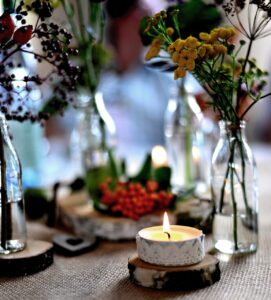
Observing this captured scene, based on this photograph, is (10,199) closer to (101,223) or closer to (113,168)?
(101,223)

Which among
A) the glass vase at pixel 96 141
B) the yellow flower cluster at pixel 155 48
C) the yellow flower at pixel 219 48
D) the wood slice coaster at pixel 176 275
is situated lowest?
the wood slice coaster at pixel 176 275

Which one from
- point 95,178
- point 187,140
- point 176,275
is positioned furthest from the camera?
point 187,140

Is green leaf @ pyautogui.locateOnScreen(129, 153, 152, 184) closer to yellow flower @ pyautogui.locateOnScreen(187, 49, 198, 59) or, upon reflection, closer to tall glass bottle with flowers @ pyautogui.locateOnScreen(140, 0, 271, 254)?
tall glass bottle with flowers @ pyautogui.locateOnScreen(140, 0, 271, 254)

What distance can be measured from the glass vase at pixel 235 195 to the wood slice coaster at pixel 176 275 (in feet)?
0.46

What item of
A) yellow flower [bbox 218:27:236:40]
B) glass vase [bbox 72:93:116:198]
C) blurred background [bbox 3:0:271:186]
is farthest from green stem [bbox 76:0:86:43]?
blurred background [bbox 3:0:271:186]

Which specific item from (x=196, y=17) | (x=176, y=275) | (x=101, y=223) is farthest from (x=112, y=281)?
(x=196, y=17)

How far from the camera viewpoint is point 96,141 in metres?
1.17

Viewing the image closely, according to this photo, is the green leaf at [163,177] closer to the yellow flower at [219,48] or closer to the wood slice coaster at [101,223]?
the wood slice coaster at [101,223]

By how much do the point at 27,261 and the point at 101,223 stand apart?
210mm

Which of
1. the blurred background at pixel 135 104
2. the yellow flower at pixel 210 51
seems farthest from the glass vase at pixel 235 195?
A: the blurred background at pixel 135 104

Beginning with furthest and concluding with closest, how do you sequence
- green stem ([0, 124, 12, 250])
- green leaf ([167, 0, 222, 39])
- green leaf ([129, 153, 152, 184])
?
1. green leaf ([129, 153, 152, 184])
2. green leaf ([167, 0, 222, 39])
3. green stem ([0, 124, 12, 250])

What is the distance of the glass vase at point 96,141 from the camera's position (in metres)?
1.03

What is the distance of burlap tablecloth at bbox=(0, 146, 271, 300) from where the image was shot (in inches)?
24.5

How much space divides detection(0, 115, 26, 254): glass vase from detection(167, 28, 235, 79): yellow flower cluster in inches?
10.2
